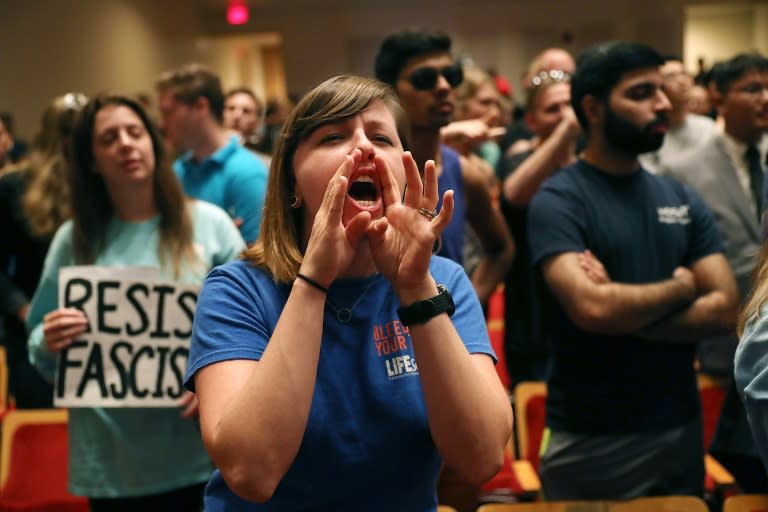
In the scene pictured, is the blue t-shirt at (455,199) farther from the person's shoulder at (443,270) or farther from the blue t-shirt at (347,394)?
the blue t-shirt at (347,394)

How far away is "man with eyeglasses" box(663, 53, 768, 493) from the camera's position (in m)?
3.11

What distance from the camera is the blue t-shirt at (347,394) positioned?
1.60 m

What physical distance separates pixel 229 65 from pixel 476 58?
16.2 ft

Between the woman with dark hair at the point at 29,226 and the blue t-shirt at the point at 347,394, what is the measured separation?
7.07 feet

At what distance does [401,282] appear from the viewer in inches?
61.7

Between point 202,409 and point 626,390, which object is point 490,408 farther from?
point 626,390

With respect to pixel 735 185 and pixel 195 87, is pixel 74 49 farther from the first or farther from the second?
pixel 735 185

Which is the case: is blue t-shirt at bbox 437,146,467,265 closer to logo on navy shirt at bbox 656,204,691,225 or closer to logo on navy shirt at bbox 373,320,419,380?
logo on navy shirt at bbox 656,204,691,225

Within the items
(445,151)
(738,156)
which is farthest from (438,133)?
(738,156)

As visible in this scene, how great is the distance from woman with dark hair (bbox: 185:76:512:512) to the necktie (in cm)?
248

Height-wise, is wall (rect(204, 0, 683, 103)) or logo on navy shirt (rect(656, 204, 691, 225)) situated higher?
wall (rect(204, 0, 683, 103))

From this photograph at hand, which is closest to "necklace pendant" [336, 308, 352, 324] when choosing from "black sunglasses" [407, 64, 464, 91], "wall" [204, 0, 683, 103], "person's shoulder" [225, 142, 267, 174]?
"black sunglasses" [407, 64, 464, 91]

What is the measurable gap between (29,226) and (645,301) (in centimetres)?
249

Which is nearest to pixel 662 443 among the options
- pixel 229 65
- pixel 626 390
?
pixel 626 390
